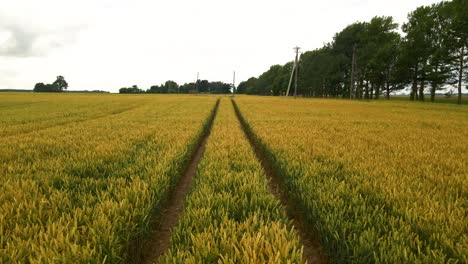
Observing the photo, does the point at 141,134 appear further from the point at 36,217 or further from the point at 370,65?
the point at 370,65

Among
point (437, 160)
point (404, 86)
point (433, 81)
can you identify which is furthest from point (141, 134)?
point (404, 86)

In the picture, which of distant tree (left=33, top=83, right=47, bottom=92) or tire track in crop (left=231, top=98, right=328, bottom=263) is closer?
tire track in crop (left=231, top=98, right=328, bottom=263)

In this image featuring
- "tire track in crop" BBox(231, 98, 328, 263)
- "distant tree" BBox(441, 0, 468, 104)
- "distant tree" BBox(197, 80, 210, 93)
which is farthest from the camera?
"distant tree" BBox(197, 80, 210, 93)

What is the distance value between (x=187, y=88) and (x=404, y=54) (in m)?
126

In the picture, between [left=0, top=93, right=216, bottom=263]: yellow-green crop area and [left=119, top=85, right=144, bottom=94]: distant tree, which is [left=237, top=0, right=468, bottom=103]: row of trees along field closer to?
[left=0, top=93, right=216, bottom=263]: yellow-green crop area

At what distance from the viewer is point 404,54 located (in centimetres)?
4988

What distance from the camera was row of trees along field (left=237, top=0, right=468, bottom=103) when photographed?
4247cm

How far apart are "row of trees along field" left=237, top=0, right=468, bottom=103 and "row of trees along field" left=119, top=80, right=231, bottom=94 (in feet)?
280

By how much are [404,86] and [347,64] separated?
53.2 feet

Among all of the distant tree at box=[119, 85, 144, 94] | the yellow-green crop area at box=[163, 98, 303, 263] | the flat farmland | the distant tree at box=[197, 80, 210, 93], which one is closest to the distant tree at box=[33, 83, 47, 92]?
the distant tree at box=[119, 85, 144, 94]

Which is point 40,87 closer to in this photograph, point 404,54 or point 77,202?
point 404,54

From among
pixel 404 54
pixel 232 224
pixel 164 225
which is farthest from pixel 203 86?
pixel 232 224

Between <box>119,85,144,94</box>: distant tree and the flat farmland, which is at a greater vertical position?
<box>119,85,144,94</box>: distant tree

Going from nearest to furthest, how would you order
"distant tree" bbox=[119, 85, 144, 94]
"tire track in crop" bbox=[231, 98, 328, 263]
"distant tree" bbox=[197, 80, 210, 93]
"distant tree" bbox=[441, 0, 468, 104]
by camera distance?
1. "tire track in crop" bbox=[231, 98, 328, 263]
2. "distant tree" bbox=[441, 0, 468, 104]
3. "distant tree" bbox=[119, 85, 144, 94]
4. "distant tree" bbox=[197, 80, 210, 93]
